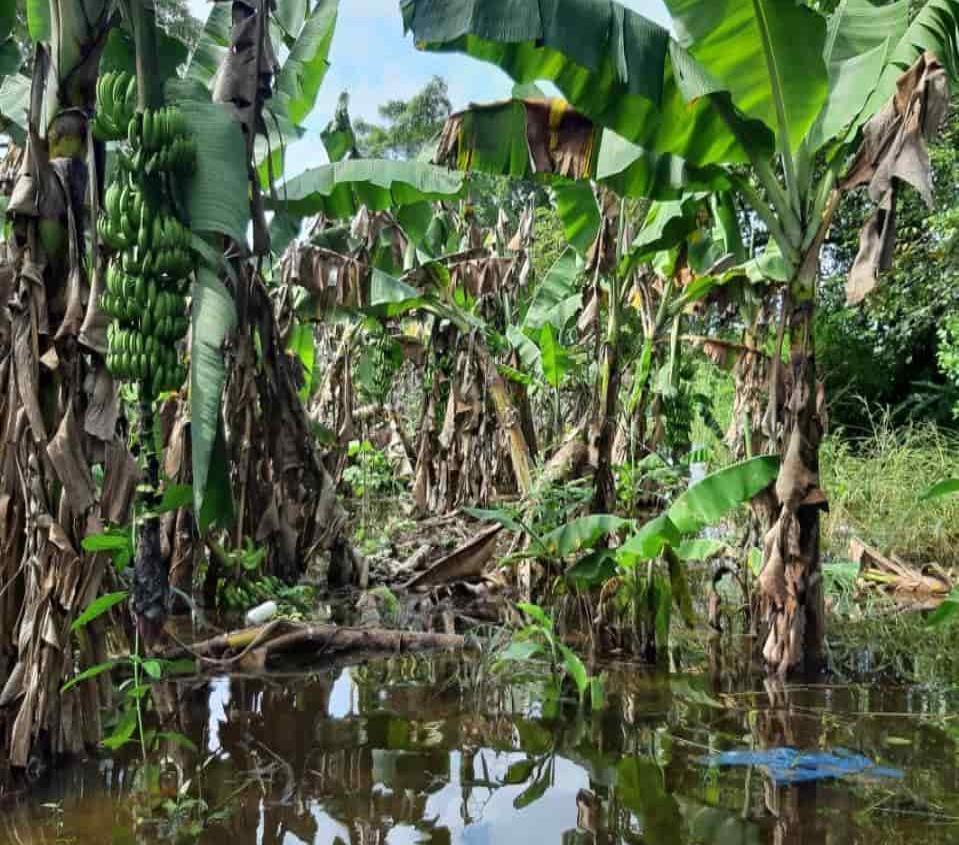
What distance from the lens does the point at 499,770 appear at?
334cm

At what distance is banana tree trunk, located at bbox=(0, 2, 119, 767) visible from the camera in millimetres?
2938

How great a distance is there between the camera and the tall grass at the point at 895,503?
7.72m

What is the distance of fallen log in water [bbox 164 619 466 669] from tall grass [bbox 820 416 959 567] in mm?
4667

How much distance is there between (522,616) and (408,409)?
28.6 ft

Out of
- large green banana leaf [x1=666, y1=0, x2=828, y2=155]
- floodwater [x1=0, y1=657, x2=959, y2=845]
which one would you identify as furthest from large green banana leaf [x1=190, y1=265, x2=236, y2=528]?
large green banana leaf [x1=666, y1=0, x2=828, y2=155]

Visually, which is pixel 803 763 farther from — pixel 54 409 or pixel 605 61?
pixel 605 61

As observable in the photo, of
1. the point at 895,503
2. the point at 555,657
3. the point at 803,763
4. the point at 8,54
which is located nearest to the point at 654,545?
the point at 555,657

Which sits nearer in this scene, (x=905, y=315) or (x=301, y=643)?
(x=301, y=643)

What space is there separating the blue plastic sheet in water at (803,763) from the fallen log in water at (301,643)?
202cm

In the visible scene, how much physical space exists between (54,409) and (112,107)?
3.80 feet

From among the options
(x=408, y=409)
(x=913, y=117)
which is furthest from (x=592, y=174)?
(x=408, y=409)

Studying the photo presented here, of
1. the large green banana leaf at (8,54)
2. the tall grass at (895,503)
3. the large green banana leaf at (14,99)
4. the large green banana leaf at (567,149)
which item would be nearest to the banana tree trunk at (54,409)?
the large green banana leaf at (8,54)

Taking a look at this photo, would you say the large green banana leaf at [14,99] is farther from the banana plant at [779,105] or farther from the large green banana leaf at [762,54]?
the large green banana leaf at [762,54]

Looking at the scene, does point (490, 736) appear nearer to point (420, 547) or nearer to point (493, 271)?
point (420, 547)
